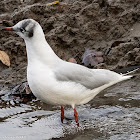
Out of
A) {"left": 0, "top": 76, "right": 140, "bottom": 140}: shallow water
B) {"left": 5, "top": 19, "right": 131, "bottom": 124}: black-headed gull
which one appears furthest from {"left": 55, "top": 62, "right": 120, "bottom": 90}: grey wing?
{"left": 0, "top": 76, "right": 140, "bottom": 140}: shallow water

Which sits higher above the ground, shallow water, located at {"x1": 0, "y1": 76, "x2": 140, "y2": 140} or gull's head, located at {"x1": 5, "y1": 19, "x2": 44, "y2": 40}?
gull's head, located at {"x1": 5, "y1": 19, "x2": 44, "y2": 40}

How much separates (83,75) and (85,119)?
2.07ft

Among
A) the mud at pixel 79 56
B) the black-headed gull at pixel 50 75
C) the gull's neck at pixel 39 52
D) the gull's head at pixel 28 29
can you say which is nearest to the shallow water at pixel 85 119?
the mud at pixel 79 56

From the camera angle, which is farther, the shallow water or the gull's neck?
the gull's neck

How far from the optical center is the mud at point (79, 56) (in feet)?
14.6

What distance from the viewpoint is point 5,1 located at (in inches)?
317

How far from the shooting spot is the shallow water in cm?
425

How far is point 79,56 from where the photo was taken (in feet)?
22.3

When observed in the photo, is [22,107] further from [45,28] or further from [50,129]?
[45,28]

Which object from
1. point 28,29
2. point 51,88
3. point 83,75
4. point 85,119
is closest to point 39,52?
point 28,29

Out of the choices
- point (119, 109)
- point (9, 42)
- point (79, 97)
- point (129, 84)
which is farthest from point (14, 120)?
point (9, 42)

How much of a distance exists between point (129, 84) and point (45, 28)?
2373mm

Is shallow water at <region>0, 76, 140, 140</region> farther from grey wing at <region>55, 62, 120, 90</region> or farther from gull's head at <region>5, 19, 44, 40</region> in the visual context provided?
gull's head at <region>5, 19, 44, 40</region>

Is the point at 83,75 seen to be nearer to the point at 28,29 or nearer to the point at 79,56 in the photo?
the point at 28,29
